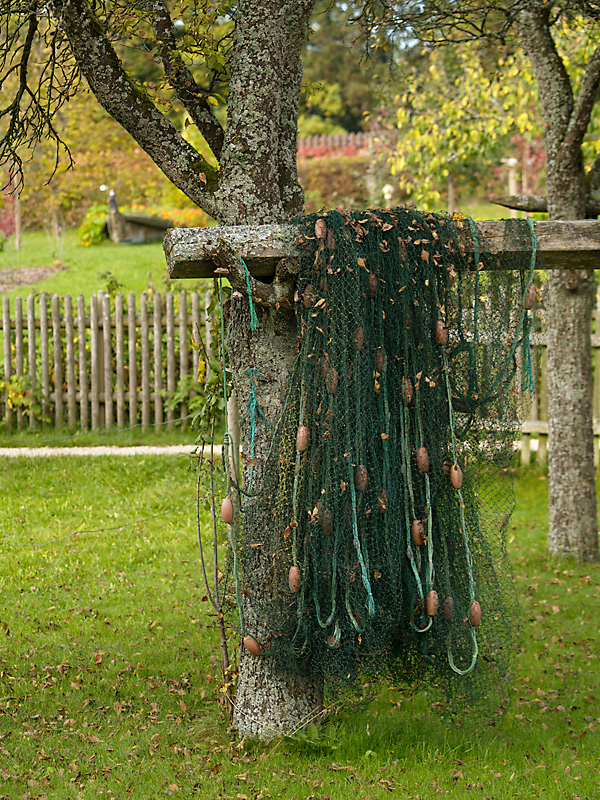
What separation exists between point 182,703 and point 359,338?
2.11 m

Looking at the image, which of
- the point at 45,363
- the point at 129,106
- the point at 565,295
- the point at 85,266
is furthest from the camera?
the point at 85,266

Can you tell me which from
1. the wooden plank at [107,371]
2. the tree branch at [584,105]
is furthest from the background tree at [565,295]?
the wooden plank at [107,371]

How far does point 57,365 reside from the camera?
358 inches

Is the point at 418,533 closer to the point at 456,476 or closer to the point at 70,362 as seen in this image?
the point at 456,476

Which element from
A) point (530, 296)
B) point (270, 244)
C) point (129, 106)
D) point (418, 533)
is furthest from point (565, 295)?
point (129, 106)

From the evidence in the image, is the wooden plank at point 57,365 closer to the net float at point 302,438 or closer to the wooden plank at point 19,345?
the wooden plank at point 19,345

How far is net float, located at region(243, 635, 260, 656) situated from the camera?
346 cm

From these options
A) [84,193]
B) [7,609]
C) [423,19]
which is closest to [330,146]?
[84,193]

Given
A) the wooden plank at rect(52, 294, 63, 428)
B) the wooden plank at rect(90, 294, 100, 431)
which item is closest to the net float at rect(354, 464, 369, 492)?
the wooden plank at rect(90, 294, 100, 431)

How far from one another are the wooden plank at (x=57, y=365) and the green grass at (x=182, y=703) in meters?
2.43

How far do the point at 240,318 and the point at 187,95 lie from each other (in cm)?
114

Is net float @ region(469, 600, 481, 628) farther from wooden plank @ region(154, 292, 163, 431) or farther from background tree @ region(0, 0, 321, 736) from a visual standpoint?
wooden plank @ region(154, 292, 163, 431)

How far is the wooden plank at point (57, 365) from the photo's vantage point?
358 inches

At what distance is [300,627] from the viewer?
3.40m
